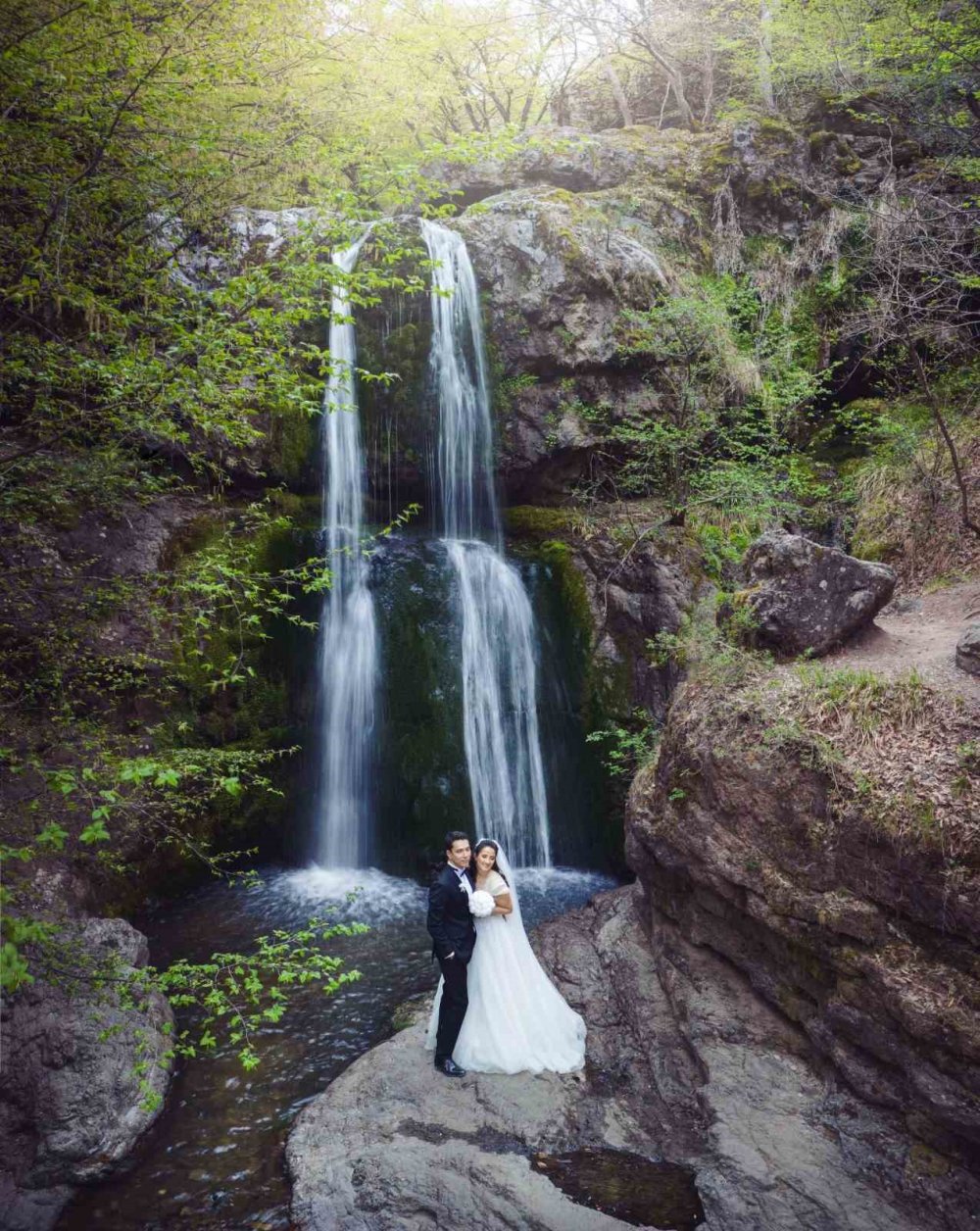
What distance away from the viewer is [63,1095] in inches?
170

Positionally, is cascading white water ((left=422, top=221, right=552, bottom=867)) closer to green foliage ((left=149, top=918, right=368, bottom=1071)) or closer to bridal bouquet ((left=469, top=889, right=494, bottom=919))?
green foliage ((left=149, top=918, right=368, bottom=1071))

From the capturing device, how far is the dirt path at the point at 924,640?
15.4 feet

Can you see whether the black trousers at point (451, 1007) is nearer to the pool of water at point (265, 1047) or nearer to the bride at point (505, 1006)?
the bride at point (505, 1006)

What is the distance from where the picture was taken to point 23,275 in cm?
404

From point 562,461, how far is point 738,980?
314 inches

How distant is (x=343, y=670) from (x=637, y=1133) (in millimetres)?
6524

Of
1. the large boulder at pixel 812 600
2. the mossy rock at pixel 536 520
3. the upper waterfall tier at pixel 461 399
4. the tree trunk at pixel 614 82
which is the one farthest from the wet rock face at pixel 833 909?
the tree trunk at pixel 614 82

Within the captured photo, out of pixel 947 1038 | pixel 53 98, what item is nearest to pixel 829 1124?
pixel 947 1038

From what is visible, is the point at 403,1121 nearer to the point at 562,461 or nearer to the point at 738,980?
the point at 738,980

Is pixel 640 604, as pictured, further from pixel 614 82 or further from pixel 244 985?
pixel 614 82

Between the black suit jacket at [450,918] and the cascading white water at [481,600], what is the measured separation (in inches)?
164

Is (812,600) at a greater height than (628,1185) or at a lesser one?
greater

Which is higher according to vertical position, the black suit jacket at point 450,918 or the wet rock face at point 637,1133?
the black suit jacket at point 450,918

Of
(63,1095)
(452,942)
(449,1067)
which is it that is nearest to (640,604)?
(452,942)
